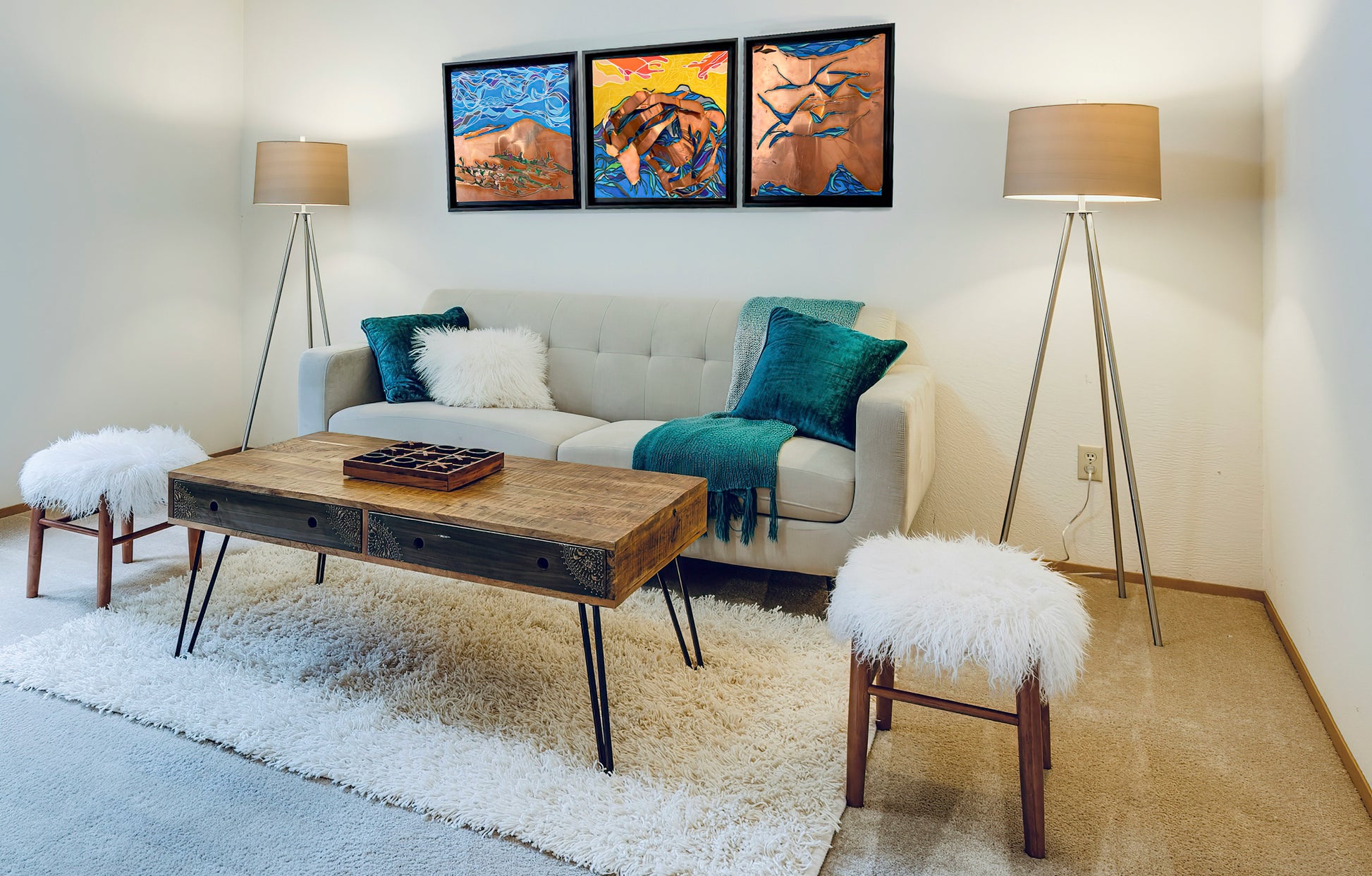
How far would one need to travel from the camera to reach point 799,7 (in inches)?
132

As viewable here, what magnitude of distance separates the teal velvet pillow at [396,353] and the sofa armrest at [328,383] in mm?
85

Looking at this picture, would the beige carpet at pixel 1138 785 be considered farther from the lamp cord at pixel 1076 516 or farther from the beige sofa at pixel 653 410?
the lamp cord at pixel 1076 516

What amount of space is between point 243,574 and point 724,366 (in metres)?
1.73

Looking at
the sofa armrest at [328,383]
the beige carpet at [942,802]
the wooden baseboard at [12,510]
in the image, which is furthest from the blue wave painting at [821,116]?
the wooden baseboard at [12,510]

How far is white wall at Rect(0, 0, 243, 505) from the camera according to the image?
355 centimetres

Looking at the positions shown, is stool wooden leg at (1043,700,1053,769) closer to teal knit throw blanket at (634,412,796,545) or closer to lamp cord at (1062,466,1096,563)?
teal knit throw blanket at (634,412,796,545)

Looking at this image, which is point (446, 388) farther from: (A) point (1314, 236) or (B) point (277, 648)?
(A) point (1314, 236)

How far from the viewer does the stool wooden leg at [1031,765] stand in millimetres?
1627

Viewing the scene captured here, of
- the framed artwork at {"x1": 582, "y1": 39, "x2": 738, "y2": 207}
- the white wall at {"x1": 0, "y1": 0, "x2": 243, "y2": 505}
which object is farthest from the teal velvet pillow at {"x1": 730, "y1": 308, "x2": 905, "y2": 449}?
the white wall at {"x1": 0, "y1": 0, "x2": 243, "y2": 505}

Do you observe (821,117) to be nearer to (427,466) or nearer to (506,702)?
(427,466)

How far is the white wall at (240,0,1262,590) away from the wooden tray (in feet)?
5.22

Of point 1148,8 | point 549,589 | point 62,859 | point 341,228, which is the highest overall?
point 1148,8

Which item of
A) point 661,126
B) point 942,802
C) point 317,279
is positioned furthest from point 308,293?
point 942,802

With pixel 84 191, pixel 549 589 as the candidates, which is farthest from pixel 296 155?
pixel 549 589
